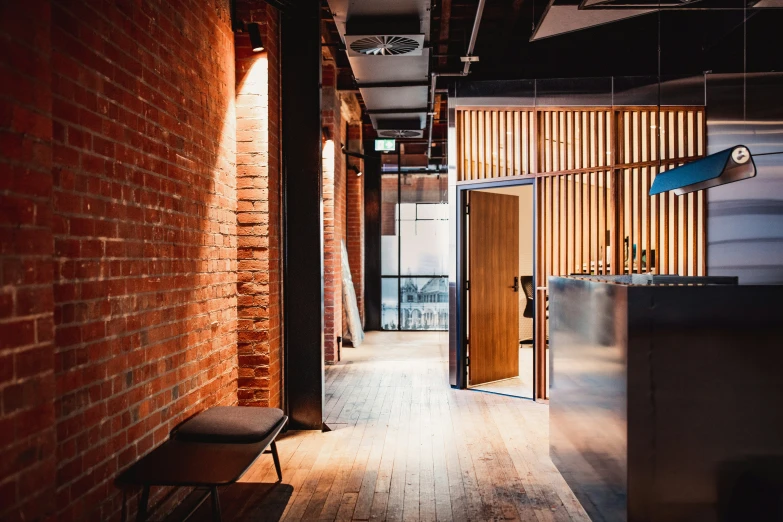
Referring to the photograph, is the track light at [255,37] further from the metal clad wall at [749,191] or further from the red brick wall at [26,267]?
the metal clad wall at [749,191]

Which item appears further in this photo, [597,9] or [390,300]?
[390,300]

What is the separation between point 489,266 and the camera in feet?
21.8

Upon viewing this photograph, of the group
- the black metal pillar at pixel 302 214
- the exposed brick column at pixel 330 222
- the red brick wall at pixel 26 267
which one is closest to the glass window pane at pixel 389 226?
the exposed brick column at pixel 330 222

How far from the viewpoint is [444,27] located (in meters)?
5.72

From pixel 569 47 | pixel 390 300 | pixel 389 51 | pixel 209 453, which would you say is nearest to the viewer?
pixel 209 453

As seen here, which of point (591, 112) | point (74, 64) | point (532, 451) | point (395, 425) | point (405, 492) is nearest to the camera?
point (74, 64)

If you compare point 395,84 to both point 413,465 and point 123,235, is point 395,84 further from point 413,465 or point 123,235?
point 123,235

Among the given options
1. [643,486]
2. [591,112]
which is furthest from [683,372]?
[591,112]

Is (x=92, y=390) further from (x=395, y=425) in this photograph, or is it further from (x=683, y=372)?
(x=395, y=425)

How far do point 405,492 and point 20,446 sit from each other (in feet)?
7.47

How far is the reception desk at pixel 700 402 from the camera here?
101 inches

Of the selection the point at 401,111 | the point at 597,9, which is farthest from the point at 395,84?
the point at 597,9

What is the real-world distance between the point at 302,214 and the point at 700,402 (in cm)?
306

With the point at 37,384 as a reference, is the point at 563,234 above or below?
above
